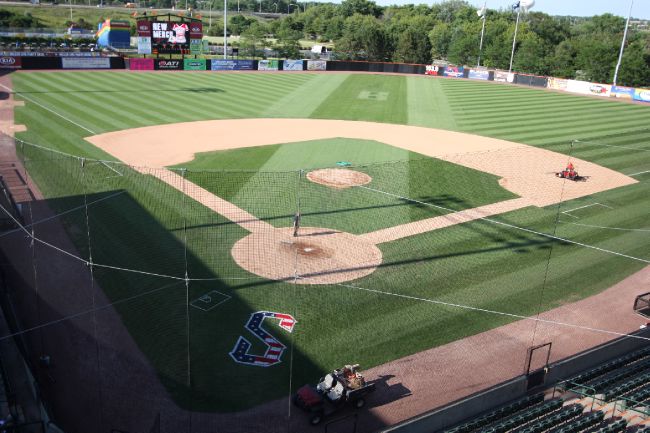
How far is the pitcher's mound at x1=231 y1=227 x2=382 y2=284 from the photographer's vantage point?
15775 mm

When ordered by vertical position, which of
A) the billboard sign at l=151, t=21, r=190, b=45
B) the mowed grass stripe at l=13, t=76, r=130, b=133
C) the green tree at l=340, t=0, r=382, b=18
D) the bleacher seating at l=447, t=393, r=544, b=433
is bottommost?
the bleacher seating at l=447, t=393, r=544, b=433

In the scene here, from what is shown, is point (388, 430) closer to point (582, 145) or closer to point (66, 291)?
point (66, 291)

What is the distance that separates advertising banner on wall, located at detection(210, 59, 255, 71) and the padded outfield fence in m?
36.8

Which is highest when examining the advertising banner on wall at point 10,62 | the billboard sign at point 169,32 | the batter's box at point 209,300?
the billboard sign at point 169,32

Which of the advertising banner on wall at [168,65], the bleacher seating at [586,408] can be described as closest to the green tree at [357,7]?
the advertising banner on wall at [168,65]

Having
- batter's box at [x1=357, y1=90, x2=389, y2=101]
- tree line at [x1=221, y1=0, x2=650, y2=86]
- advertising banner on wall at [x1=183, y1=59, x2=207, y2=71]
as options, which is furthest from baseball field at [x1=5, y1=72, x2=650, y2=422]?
tree line at [x1=221, y1=0, x2=650, y2=86]

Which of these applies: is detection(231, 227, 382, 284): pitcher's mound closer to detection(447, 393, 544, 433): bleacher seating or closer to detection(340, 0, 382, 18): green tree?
detection(447, 393, 544, 433): bleacher seating

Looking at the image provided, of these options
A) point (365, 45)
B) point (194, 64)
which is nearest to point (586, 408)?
point (194, 64)

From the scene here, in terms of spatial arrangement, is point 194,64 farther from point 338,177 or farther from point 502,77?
point 338,177

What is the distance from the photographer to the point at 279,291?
14867mm

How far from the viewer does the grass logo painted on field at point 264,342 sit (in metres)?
12.1

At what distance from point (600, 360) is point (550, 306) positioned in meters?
2.99

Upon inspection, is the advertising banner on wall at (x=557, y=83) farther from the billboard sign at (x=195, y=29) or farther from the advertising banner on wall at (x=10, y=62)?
the advertising banner on wall at (x=10, y=62)

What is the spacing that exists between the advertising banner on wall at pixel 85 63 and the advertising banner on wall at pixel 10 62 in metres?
3.51
